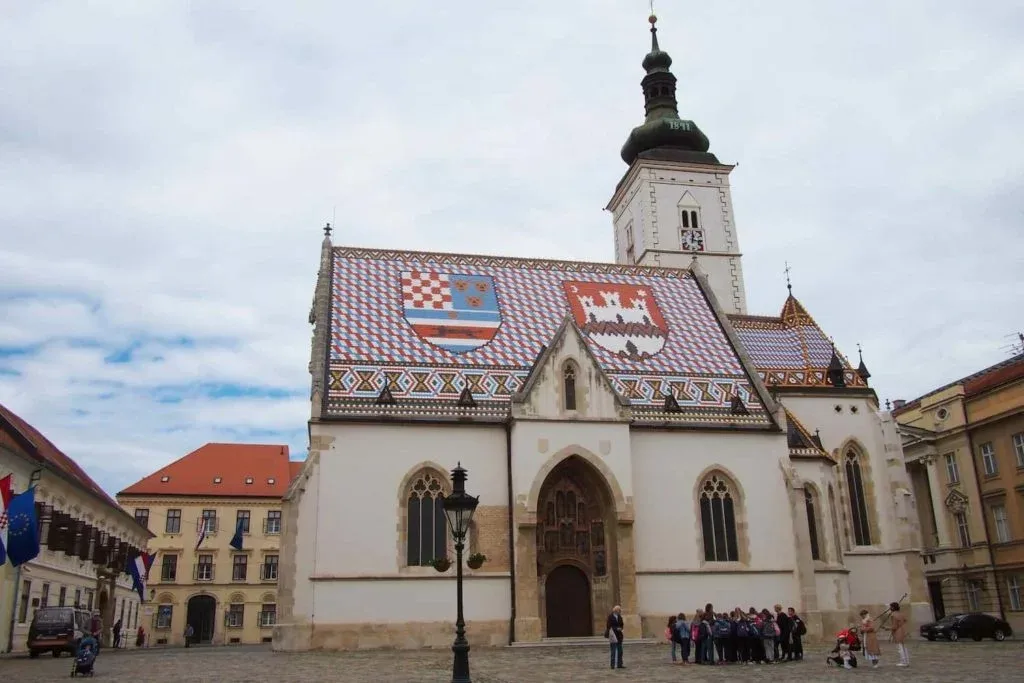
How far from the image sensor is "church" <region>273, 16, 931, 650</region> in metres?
26.8

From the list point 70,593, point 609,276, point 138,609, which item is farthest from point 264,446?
point 609,276

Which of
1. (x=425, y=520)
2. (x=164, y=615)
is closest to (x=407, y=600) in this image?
(x=425, y=520)

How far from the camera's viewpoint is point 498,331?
32031 millimetres

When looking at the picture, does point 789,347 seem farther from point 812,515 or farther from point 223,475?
point 223,475

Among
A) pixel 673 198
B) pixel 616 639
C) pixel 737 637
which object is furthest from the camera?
pixel 673 198

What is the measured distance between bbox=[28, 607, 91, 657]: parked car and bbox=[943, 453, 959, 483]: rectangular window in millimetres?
37282

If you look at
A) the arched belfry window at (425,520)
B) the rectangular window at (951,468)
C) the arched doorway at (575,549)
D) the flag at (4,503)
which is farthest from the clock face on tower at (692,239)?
the flag at (4,503)

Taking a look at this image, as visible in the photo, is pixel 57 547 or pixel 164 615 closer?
pixel 57 547

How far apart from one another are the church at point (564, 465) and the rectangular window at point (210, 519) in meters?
31.6

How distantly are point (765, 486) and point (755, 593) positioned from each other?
3548 mm

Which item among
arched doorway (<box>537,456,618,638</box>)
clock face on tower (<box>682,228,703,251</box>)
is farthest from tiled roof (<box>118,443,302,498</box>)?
arched doorway (<box>537,456,618,638</box>)

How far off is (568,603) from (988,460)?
23.3 m

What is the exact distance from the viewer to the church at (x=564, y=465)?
26.8 m

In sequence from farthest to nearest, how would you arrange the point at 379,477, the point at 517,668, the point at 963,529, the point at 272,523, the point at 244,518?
the point at 272,523 → the point at 244,518 → the point at 963,529 → the point at 379,477 → the point at 517,668
